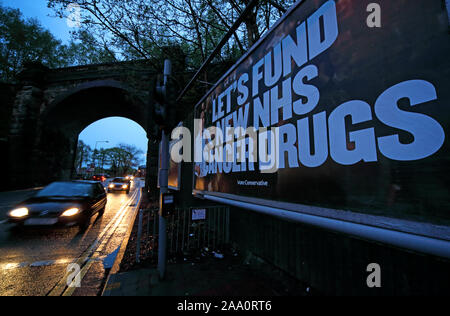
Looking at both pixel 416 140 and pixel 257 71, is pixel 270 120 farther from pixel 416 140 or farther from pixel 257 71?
pixel 416 140

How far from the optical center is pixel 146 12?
673cm

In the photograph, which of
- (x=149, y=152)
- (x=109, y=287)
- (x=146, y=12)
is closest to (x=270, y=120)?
(x=109, y=287)

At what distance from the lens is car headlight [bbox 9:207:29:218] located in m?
4.98

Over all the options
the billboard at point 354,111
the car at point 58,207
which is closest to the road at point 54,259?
the car at point 58,207

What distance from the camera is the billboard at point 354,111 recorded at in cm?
110

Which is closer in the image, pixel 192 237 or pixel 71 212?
pixel 192 237

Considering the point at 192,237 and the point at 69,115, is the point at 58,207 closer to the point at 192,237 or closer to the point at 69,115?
the point at 192,237

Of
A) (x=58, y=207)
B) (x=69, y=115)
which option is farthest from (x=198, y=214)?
(x=69, y=115)

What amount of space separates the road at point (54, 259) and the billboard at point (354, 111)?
3.28m

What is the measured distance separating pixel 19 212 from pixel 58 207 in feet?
2.90

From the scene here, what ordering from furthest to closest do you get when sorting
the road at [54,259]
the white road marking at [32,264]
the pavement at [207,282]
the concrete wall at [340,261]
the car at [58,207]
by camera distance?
the car at [58,207] < the white road marking at [32,264] < the road at [54,259] < the pavement at [207,282] < the concrete wall at [340,261]

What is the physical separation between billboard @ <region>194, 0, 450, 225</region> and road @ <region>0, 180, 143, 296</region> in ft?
10.8

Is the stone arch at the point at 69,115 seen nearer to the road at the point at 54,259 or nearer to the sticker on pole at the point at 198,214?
the road at the point at 54,259

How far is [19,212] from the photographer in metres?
5.04
